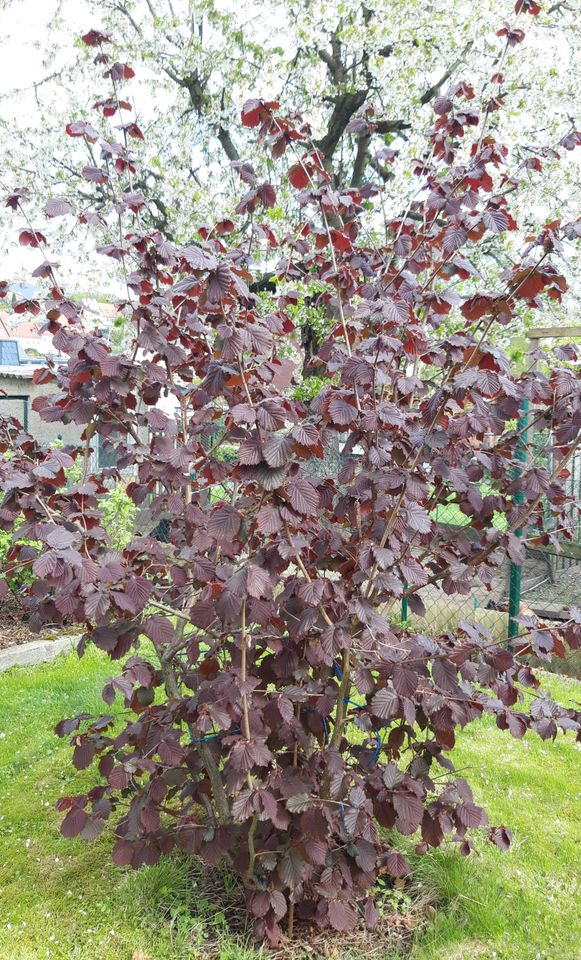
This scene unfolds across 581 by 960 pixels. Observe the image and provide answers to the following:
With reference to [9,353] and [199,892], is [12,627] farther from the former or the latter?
[9,353]

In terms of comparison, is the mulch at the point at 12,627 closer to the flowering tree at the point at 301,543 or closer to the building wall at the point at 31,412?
the building wall at the point at 31,412

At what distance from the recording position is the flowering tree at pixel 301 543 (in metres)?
1.76

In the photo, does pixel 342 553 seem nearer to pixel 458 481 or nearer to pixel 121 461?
pixel 458 481

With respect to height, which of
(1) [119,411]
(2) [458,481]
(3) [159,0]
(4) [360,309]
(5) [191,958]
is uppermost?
(3) [159,0]

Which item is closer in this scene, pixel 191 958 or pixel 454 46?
pixel 191 958

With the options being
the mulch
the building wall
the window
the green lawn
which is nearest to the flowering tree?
the green lawn

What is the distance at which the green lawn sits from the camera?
2062 mm

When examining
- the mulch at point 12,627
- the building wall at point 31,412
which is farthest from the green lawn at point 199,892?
the building wall at point 31,412

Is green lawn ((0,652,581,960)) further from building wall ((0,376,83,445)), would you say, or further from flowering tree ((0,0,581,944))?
building wall ((0,376,83,445))

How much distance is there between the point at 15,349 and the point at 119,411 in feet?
61.0

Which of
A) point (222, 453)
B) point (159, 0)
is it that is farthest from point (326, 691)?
point (159, 0)

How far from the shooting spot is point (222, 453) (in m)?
3.14

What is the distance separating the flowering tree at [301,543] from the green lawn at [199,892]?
0.22m

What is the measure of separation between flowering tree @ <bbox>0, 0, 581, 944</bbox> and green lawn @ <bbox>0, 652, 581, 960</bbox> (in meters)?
0.22
